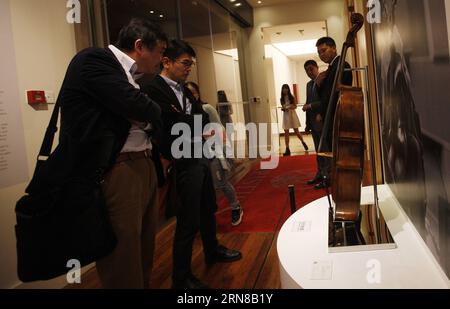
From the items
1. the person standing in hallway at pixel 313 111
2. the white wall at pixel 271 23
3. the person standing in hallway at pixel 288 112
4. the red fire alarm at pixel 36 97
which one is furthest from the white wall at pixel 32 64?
the person standing in hallway at pixel 288 112

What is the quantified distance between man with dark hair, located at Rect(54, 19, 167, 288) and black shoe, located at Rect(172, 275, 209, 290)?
2.22ft

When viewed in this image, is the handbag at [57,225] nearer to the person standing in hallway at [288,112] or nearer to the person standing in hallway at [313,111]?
the person standing in hallway at [313,111]

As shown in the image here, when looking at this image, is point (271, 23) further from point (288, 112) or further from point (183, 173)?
point (183, 173)

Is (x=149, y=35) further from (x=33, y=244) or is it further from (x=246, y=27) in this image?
(x=246, y=27)

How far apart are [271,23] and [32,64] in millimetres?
5945

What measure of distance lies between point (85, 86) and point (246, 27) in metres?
6.61

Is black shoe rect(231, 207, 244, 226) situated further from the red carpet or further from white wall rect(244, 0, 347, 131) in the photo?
white wall rect(244, 0, 347, 131)

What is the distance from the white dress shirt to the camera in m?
1.40

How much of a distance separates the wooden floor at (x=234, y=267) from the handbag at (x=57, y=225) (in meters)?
1.05

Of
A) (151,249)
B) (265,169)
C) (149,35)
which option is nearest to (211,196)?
(151,249)

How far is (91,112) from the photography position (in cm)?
127

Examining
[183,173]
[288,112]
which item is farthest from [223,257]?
[288,112]

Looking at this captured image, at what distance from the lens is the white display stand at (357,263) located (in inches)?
37.8

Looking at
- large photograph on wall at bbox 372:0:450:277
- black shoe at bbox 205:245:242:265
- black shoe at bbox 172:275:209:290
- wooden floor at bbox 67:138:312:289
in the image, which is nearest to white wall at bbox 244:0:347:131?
wooden floor at bbox 67:138:312:289
